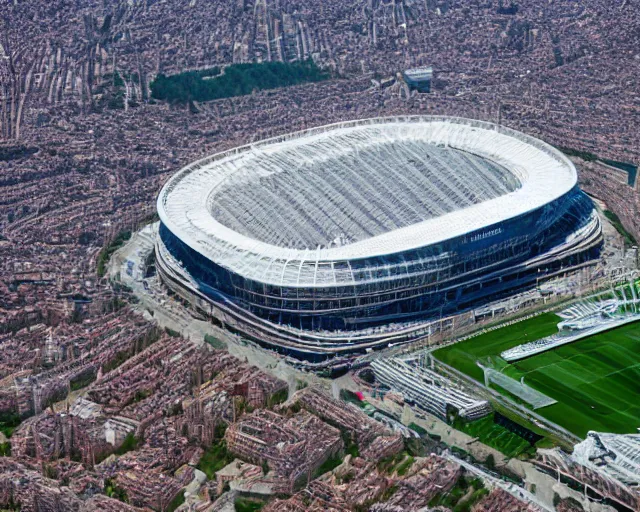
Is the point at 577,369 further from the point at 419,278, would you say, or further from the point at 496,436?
the point at 419,278

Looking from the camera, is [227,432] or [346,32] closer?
[227,432]

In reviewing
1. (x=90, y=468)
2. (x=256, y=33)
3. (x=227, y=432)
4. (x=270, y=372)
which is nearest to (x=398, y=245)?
(x=270, y=372)

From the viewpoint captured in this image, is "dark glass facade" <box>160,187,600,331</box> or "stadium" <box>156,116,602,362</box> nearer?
"dark glass facade" <box>160,187,600,331</box>

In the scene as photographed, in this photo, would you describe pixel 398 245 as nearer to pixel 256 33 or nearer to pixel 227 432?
pixel 227 432

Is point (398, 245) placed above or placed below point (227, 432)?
above

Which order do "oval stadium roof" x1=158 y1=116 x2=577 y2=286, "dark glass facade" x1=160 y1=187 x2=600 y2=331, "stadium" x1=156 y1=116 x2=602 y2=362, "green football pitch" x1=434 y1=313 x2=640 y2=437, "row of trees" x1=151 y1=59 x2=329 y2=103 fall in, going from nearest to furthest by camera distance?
"green football pitch" x1=434 y1=313 x2=640 y2=437
"dark glass facade" x1=160 y1=187 x2=600 y2=331
"stadium" x1=156 y1=116 x2=602 y2=362
"oval stadium roof" x1=158 y1=116 x2=577 y2=286
"row of trees" x1=151 y1=59 x2=329 y2=103

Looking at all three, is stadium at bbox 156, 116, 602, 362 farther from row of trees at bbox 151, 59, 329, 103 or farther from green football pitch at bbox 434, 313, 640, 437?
row of trees at bbox 151, 59, 329, 103

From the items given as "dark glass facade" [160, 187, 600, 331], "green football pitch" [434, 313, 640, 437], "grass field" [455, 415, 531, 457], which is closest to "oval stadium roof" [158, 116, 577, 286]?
"dark glass facade" [160, 187, 600, 331]

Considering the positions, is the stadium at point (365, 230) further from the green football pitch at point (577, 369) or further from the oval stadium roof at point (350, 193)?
the green football pitch at point (577, 369)
